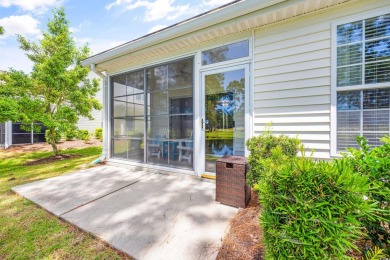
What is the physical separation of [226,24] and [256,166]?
2.51m

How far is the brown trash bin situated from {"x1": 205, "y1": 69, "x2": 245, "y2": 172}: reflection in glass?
0.94 meters

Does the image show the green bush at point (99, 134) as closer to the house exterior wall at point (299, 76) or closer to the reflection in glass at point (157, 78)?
the reflection in glass at point (157, 78)

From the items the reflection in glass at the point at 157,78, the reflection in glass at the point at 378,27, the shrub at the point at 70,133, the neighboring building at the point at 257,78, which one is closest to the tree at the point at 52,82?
the shrub at the point at 70,133

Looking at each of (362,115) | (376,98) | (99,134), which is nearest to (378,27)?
(376,98)

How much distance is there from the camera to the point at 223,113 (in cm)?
372

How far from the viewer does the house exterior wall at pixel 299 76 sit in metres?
2.77

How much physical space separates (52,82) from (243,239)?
7511mm

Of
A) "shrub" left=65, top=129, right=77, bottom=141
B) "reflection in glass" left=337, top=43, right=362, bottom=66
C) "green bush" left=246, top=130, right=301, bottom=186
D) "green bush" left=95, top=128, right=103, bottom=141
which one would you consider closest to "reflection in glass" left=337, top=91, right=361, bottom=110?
"reflection in glass" left=337, top=43, right=362, bottom=66

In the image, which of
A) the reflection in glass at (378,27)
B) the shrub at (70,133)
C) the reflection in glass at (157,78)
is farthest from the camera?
→ the shrub at (70,133)

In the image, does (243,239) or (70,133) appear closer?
(243,239)

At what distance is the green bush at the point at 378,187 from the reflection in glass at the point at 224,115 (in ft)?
7.70

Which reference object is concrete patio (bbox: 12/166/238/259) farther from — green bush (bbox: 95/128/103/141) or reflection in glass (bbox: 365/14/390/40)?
green bush (bbox: 95/128/103/141)

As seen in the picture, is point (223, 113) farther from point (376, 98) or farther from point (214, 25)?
point (376, 98)

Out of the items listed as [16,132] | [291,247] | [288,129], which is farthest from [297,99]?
[16,132]
